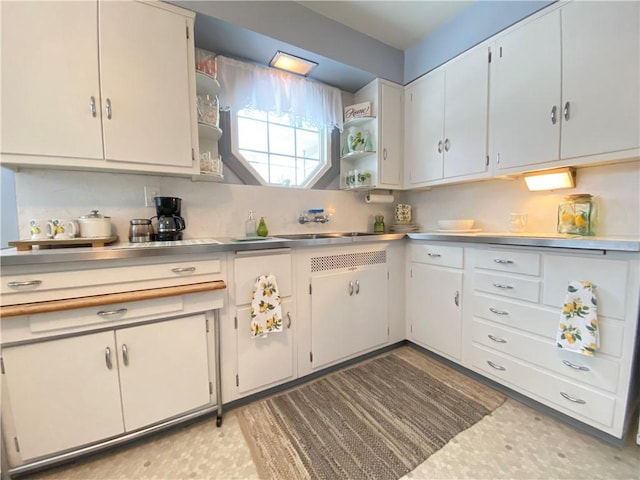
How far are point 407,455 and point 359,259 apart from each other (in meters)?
1.15

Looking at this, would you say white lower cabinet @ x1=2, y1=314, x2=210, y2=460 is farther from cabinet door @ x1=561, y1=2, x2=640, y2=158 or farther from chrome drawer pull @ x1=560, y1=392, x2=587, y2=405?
cabinet door @ x1=561, y1=2, x2=640, y2=158

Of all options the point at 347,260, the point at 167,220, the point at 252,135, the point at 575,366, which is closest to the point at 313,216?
the point at 347,260

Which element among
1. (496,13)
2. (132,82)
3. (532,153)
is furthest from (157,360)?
(496,13)

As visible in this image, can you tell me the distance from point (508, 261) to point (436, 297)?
586 mm

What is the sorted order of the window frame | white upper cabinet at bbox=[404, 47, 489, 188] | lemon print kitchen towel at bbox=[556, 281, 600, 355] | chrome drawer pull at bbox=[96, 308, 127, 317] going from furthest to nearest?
the window frame
white upper cabinet at bbox=[404, 47, 489, 188]
lemon print kitchen towel at bbox=[556, 281, 600, 355]
chrome drawer pull at bbox=[96, 308, 127, 317]

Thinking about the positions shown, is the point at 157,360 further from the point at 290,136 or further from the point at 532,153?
the point at 532,153

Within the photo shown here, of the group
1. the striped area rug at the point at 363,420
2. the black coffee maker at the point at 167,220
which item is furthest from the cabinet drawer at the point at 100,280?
the striped area rug at the point at 363,420

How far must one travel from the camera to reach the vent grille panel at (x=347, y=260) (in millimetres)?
1797

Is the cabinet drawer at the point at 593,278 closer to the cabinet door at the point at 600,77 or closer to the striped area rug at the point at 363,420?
the cabinet door at the point at 600,77

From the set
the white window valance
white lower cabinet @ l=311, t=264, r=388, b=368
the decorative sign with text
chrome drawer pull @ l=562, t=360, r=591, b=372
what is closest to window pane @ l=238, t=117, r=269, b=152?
the white window valance

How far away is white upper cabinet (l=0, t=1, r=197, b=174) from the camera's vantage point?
121cm

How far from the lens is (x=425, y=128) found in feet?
7.43

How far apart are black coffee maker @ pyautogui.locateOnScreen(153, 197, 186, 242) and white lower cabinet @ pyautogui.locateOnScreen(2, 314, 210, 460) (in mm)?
602

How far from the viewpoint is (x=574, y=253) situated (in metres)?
1.33
